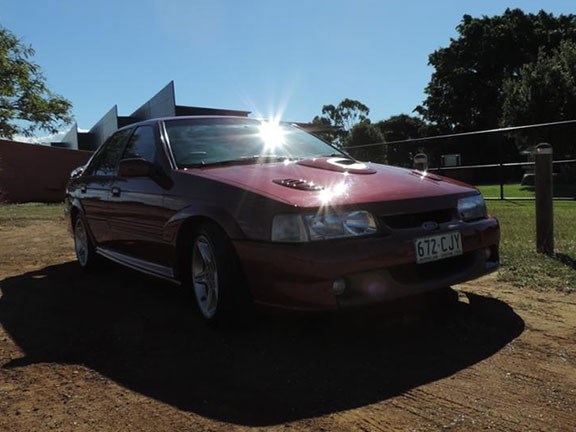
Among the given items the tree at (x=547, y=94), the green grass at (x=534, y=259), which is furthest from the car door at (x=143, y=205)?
the tree at (x=547, y=94)

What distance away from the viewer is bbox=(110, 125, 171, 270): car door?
4.12m

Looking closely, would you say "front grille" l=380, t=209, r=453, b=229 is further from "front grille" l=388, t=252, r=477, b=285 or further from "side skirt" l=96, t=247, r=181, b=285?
"side skirt" l=96, t=247, r=181, b=285

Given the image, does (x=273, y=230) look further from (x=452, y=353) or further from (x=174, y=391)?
(x=452, y=353)

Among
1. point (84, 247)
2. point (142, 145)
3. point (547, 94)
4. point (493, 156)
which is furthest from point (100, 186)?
point (547, 94)

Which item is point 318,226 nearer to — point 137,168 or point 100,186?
point 137,168

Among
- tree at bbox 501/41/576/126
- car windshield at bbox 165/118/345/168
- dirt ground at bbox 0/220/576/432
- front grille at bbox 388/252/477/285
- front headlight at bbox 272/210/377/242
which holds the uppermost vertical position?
tree at bbox 501/41/576/126

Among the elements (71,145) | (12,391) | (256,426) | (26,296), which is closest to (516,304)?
(256,426)

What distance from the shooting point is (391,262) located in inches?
125

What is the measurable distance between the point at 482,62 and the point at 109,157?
133 feet

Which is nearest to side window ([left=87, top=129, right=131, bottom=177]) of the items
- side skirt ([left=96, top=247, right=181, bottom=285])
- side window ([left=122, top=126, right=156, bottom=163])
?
side window ([left=122, top=126, right=156, bottom=163])

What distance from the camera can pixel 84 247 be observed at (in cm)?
604

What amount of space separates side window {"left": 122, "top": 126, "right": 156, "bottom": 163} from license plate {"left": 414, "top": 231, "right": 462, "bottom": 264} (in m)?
2.19

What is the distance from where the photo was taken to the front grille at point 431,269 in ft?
10.8

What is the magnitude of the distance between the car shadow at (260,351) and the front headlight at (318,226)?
67 cm
